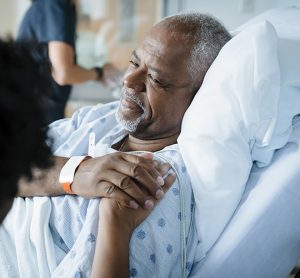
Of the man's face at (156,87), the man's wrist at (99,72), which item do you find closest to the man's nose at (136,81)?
Answer: the man's face at (156,87)

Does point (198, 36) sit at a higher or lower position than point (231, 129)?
higher

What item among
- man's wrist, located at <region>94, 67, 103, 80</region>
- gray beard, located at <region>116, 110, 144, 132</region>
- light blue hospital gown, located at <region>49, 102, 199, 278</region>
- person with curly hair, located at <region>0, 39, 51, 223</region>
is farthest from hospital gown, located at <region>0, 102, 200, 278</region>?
man's wrist, located at <region>94, 67, 103, 80</region>

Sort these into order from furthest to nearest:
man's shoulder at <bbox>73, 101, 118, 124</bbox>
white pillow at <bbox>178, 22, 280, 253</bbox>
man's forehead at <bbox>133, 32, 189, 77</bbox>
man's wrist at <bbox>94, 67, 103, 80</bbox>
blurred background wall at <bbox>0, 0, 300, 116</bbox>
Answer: blurred background wall at <bbox>0, 0, 300, 116</bbox>
man's wrist at <bbox>94, 67, 103, 80</bbox>
man's shoulder at <bbox>73, 101, 118, 124</bbox>
man's forehead at <bbox>133, 32, 189, 77</bbox>
white pillow at <bbox>178, 22, 280, 253</bbox>

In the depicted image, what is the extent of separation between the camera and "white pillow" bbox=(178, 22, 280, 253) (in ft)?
3.39

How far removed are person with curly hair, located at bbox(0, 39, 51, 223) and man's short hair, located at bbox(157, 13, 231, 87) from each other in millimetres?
784

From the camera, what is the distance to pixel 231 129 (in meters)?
1.06

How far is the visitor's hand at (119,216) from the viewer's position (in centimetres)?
95

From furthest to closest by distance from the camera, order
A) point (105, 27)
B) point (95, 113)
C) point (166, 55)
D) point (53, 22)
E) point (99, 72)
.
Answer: point (105, 27), point (99, 72), point (53, 22), point (95, 113), point (166, 55)

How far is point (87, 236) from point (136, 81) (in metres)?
0.49

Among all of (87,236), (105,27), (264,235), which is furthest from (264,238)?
(105,27)

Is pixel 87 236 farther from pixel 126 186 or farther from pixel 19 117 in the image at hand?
pixel 19 117

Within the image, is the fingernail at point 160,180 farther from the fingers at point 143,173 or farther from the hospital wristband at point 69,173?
the hospital wristband at point 69,173

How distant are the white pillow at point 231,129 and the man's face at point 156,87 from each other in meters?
0.19

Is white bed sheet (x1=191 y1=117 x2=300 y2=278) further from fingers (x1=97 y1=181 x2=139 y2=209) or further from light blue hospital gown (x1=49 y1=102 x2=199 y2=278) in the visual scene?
fingers (x1=97 y1=181 x2=139 y2=209)
